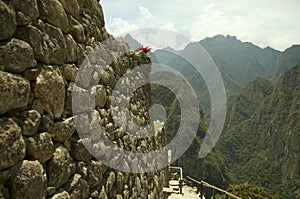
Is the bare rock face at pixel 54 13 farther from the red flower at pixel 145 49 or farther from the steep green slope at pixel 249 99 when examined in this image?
the steep green slope at pixel 249 99

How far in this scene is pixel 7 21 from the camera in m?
1.76

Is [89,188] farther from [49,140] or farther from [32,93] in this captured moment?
[32,93]

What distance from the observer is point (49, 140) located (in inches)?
82.6

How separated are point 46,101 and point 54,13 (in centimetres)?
71

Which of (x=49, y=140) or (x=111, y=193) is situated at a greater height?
(x=49, y=140)

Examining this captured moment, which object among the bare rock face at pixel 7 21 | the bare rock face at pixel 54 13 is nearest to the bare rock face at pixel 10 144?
the bare rock face at pixel 7 21

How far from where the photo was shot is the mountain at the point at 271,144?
288 feet

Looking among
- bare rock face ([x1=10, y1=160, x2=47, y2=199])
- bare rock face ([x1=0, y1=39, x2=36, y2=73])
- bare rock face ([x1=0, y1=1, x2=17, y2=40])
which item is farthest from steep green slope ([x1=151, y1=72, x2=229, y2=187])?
bare rock face ([x1=0, y1=1, x2=17, y2=40])

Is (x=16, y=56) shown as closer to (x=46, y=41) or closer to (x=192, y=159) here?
(x=46, y=41)

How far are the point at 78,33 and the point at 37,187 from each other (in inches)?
58.8

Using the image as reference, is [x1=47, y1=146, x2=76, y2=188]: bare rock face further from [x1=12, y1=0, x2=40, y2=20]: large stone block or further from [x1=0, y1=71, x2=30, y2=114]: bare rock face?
[x1=12, y1=0, x2=40, y2=20]: large stone block

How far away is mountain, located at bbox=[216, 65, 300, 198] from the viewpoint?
8788cm

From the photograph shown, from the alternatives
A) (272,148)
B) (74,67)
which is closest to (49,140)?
(74,67)

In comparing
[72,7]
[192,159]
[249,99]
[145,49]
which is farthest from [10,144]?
[249,99]
